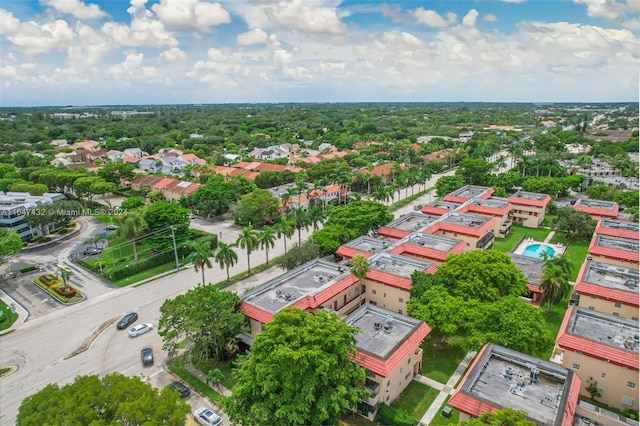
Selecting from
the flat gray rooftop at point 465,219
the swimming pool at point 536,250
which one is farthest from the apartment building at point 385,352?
the swimming pool at point 536,250

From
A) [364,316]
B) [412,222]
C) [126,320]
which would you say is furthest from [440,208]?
[126,320]

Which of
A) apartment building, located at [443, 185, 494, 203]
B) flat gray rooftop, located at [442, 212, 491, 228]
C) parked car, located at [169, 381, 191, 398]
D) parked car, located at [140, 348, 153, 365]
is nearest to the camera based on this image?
parked car, located at [169, 381, 191, 398]

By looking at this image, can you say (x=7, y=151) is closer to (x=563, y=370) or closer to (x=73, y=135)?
(x=73, y=135)

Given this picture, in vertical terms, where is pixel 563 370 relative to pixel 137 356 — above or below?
above

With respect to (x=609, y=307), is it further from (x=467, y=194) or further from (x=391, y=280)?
(x=467, y=194)

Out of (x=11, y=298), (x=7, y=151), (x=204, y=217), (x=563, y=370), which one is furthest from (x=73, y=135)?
(x=563, y=370)

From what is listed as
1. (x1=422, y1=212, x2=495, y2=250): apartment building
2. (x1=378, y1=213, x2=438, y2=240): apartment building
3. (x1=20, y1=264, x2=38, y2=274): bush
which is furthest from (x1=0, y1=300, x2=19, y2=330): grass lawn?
(x1=422, y1=212, x2=495, y2=250): apartment building

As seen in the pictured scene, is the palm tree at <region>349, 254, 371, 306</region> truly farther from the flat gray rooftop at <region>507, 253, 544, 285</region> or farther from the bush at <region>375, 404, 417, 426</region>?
the flat gray rooftop at <region>507, 253, 544, 285</region>

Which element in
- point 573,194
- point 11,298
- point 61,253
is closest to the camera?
point 11,298
